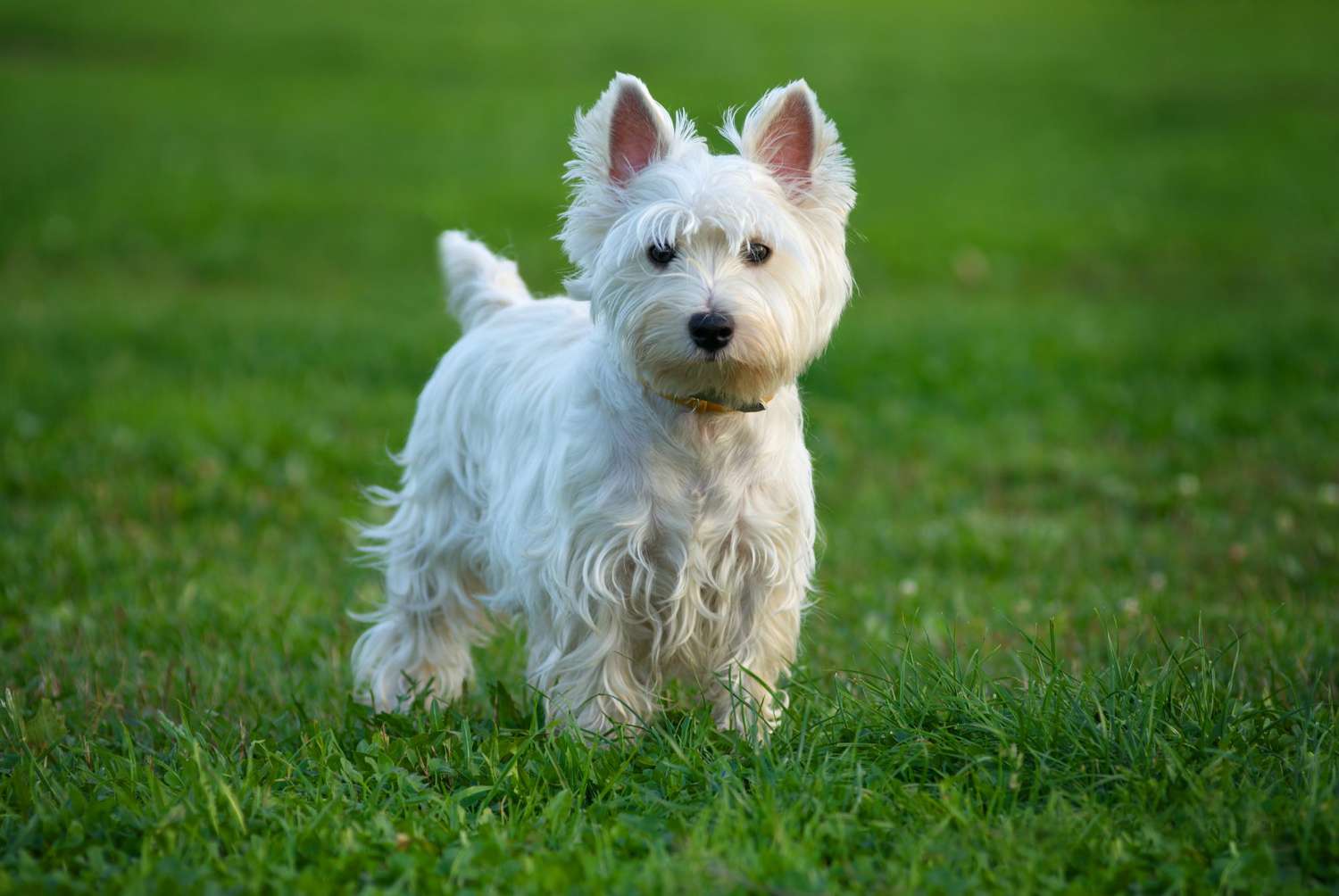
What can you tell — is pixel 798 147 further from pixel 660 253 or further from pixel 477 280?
pixel 477 280

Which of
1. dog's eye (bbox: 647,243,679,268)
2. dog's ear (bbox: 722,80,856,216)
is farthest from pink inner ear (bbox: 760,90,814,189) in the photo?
dog's eye (bbox: 647,243,679,268)

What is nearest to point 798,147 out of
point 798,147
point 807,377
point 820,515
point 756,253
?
point 798,147

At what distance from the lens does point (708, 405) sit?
3.83 metres

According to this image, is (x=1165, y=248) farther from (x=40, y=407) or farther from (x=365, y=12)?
(x=365, y=12)

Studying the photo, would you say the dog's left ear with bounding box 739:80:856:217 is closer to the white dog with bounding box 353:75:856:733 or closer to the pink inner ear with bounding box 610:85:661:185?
the white dog with bounding box 353:75:856:733

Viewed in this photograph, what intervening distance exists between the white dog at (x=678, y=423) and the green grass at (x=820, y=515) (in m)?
0.27

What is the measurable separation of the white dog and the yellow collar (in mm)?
→ 11

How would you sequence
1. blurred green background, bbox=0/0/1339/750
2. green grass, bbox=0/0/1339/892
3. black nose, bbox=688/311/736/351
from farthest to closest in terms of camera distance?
blurred green background, bbox=0/0/1339/750 < black nose, bbox=688/311/736/351 < green grass, bbox=0/0/1339/892

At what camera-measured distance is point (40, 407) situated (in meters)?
8.56

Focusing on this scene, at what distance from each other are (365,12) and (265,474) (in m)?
27.2

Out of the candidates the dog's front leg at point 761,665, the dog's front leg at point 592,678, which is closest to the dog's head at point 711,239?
the dog's front leg at point 761,665

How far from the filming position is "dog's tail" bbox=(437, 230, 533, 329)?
16.8 ft

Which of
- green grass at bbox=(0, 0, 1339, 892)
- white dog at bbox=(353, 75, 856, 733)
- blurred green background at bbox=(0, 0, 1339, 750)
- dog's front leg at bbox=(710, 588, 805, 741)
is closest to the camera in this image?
green grass at bbox=(0, 0, 1339, 892)

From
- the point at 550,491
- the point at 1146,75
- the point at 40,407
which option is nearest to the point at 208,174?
the point at 40,407
